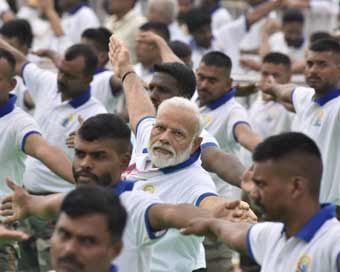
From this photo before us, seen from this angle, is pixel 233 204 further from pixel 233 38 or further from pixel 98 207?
pixel 233 38

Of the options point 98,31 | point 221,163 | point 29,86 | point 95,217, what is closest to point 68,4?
point 98,31

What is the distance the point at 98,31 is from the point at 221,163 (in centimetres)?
517

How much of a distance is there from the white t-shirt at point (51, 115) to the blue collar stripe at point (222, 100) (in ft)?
2.99

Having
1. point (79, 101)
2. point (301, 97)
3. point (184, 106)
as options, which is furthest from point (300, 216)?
point (79, 101)

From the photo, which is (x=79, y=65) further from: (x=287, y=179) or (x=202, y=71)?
(x=287, y=179)

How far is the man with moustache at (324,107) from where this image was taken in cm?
1016

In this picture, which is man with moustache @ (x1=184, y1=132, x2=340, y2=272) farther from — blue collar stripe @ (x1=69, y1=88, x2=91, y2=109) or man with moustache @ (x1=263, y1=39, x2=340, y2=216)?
blue collar stripe @ (x1=69, y1=88, x2=91, y2=109)

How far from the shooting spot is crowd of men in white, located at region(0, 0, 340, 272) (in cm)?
625

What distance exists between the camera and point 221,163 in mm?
9188

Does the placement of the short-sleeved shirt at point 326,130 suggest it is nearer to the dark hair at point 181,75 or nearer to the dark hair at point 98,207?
the dark hair at point 181,75

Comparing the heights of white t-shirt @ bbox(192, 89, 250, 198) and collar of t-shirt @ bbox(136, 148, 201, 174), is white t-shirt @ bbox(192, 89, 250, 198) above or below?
below

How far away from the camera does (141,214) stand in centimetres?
693

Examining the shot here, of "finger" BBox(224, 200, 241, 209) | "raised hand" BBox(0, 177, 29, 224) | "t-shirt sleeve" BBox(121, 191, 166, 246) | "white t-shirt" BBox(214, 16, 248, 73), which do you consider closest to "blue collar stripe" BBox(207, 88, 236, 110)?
"t-shirt sleeve" BBox(121, 191, 166, 246)

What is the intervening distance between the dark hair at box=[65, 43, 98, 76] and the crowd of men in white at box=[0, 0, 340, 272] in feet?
0.06
